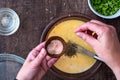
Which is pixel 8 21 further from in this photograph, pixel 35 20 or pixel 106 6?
pixel 106 6

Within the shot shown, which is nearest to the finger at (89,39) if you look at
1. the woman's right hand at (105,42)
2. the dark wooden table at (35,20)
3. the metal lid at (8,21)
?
the woman's right hand at (105,42)

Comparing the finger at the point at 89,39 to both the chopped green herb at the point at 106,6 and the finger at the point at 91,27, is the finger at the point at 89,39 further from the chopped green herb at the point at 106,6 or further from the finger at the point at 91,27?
the chopped green herb at the point at 106,6

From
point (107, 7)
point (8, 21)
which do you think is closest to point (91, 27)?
point (107, 7)

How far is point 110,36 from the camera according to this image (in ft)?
3.90

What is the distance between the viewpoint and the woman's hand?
1.16m

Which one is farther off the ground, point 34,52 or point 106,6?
point 106,6

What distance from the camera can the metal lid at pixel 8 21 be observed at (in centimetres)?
129

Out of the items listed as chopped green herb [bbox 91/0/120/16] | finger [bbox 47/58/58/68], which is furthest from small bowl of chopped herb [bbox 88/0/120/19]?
finger [bbox 47/58/58/68]

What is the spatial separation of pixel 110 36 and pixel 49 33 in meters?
0.23

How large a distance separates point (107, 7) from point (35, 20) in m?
0.28

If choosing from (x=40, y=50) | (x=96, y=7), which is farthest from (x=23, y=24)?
(x=96, y=7)

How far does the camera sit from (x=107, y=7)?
130cm

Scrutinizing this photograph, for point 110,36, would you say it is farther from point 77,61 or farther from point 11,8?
point 11,8

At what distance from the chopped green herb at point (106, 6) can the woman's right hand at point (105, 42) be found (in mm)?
90
